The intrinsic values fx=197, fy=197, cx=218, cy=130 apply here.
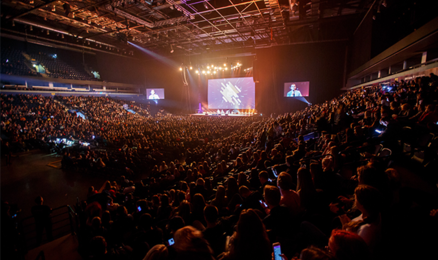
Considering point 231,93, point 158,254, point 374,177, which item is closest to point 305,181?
point 374,177

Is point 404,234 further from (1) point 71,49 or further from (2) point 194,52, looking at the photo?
(1) point 71,49

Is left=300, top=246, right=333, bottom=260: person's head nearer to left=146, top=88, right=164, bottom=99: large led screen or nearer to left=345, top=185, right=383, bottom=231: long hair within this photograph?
left=345, top=185, right=383, bottom=231: long hair

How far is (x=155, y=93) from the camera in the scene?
31.2 meters

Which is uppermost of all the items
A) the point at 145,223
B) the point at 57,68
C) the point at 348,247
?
the point at 57,68

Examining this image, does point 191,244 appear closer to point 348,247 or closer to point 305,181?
point 348,247

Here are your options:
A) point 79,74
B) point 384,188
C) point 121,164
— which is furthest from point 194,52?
point 384,188

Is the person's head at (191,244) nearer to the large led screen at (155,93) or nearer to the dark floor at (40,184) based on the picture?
the dark floor at (40,184)

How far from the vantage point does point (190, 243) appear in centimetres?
136

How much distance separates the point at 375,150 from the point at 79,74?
3118 cm

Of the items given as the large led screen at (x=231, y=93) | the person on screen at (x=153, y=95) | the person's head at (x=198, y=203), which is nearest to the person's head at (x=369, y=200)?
the person's head at (x=198, y=203)

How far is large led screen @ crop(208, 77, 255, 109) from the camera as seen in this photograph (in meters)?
24.9

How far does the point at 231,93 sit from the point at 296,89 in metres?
8.45

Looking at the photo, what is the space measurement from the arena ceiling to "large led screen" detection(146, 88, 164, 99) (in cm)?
962

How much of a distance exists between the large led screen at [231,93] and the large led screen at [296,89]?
469cm
